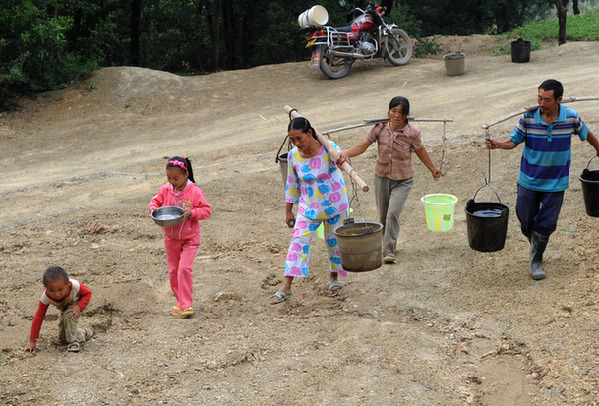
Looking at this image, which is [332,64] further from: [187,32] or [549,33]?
[549,33]

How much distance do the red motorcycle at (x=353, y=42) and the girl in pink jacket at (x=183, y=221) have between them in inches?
415

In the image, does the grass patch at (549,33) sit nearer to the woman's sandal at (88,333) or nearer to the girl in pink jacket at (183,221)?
the girl in pink jacket at (183,221)

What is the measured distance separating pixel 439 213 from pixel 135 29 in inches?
591

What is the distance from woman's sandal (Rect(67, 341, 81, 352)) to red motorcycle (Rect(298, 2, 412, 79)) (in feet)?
37.9

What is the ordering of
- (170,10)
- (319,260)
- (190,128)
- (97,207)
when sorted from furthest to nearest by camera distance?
1. (170,10)
2. (190,128)
3. (97,207)
4. (319,260)

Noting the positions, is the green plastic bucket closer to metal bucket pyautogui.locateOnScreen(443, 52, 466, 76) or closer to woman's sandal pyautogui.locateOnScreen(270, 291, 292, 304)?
woman's sandal pyautogui.locateOnScreen(270, 291, 292, 304)

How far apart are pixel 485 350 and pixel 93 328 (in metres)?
3.17

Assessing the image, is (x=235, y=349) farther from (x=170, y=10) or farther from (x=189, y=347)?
(x=170, y=10)

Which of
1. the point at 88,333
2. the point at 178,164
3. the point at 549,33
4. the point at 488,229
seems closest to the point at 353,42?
the point at 549,33

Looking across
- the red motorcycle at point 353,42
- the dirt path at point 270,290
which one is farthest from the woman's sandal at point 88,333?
the red motorcycle at point 353,42

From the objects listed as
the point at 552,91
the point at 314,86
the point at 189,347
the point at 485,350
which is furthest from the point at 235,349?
the point at 314,86

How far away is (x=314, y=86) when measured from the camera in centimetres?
1564

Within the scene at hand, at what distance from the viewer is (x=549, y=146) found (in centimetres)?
553

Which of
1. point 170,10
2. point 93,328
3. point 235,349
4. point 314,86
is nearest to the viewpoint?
point 235,349
